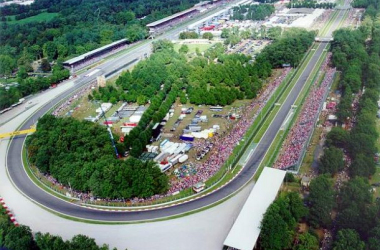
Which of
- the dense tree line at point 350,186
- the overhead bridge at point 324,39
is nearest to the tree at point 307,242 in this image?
the dense tree line at point 350,186

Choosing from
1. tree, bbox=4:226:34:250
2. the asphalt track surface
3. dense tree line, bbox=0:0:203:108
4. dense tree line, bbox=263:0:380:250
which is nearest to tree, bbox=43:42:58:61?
dense tree line, bbox=0:0:203:108

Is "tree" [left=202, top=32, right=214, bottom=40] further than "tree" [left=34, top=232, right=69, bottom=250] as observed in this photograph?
Yes

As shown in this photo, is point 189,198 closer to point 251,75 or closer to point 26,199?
point 26,199

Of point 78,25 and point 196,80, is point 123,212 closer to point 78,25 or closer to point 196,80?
point 196,80

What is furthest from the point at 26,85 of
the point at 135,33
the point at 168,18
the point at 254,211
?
the point at 168,18

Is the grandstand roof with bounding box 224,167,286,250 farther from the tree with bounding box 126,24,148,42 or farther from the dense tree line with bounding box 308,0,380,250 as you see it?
the tree with bounding box 126,24,148,42

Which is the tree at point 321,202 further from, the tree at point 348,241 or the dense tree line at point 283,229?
the tree at point 348,241
